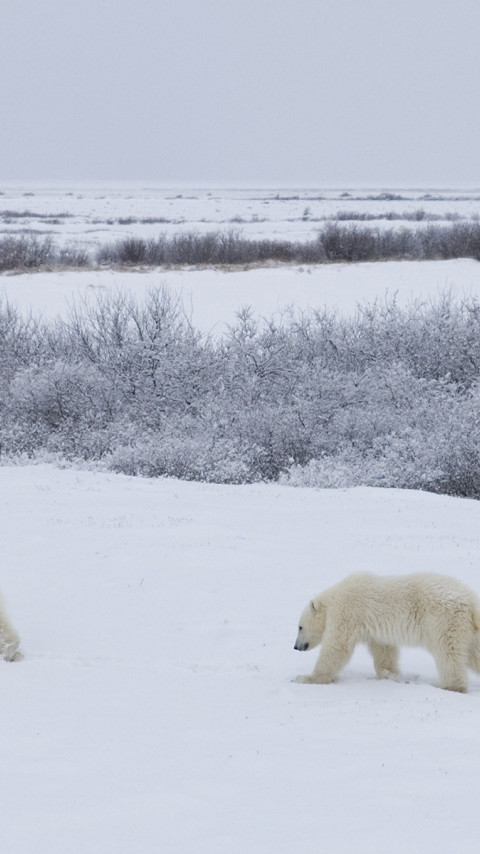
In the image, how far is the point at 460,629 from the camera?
20.9 feet

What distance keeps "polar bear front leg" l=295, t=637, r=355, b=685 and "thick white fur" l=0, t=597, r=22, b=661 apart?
7.14ft

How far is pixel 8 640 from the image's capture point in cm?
719

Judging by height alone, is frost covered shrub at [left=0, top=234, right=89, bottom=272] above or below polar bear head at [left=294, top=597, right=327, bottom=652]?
above

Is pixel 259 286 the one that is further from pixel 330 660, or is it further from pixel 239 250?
pixel 330 660

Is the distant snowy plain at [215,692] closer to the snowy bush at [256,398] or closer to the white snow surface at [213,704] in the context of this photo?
the white snow surface at [213,704]

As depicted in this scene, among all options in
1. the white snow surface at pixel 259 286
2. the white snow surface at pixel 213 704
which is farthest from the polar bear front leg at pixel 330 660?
the white snow surface at pixel 259 286

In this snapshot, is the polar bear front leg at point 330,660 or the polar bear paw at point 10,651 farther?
the polar bear paw at point 10,651

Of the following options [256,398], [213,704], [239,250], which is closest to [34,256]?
[239,250]

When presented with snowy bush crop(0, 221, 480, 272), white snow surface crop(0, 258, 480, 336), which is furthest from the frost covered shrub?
white snow surface crop(0, 258, 480, 336)

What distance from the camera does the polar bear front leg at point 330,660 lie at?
6.69m

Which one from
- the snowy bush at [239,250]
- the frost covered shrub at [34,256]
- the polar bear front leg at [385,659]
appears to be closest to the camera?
the polar bear front leg at [385,659]

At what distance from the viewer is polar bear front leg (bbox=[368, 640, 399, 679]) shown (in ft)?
22.6

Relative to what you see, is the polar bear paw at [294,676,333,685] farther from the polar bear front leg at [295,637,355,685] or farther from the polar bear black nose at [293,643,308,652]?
the polar bear black nose at [293,643,308,652]

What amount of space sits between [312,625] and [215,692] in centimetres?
92
